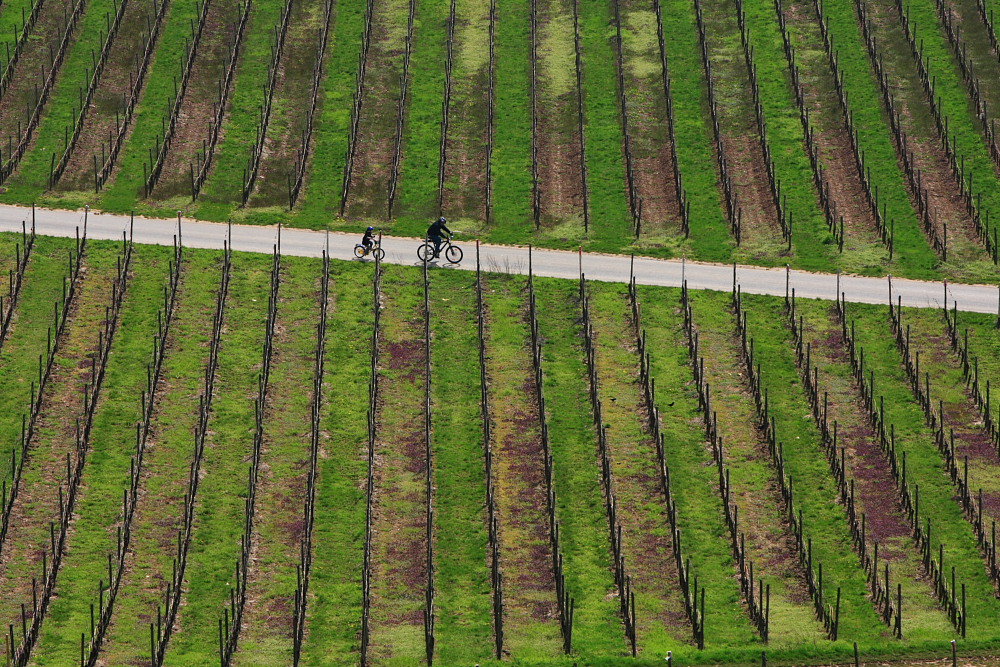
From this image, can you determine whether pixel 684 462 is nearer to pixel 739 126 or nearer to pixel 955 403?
pixel 955 403

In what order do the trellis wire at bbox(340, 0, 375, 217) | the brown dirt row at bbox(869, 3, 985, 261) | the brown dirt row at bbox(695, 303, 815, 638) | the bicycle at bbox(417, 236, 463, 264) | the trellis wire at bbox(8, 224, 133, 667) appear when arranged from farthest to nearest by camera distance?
the trellis wire at bbox(340, 0, 375, 217)
the brown dirt row at bbox(869, 3, 985, 261)
the bicycle at bbox(417, 236, 463, 264)
the brown dirt row at bbox(695, 303, 815, 638)
the trellis wire at bbox(8, 224, 133, 667)

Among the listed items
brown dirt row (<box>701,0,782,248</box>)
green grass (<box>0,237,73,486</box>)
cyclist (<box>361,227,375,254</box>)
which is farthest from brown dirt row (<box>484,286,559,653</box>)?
green grass (<box>0,237,73,486</box>)

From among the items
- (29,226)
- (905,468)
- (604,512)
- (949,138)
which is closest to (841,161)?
(949,138)

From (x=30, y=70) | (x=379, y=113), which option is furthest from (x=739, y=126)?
(x=30, y=70)

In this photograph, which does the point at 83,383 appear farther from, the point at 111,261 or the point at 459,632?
the point at 459,632

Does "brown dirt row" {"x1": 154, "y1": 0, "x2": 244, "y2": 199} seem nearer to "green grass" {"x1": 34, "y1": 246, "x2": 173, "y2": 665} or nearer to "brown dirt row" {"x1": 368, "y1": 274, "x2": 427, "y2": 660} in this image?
"green grass" {"x1": 34, "y1": 246, "x2": 173, "y2": 665}

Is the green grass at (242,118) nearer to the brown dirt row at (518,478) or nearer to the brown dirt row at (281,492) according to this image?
the brown dirt row at (281,492)

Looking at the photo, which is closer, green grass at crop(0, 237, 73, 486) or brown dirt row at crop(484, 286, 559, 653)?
brown dirt row at crop(484, 286, 559, 653)

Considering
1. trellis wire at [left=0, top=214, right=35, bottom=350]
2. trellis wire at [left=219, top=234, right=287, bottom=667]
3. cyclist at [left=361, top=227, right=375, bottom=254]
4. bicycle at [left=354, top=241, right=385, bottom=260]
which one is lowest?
trellis wire at [left=219, top=234, right=287, bottom=667]
